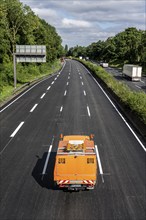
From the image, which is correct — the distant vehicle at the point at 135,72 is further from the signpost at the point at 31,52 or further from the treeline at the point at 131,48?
the treeline at the point at 131,48

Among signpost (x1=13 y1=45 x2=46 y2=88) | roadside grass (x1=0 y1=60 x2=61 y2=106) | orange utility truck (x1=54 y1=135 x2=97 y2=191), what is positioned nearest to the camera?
orange utility truck (x1=54 y1=135 x2=97 y2=191)

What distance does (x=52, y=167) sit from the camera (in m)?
16.2

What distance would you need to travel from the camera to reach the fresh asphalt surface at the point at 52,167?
1194cm

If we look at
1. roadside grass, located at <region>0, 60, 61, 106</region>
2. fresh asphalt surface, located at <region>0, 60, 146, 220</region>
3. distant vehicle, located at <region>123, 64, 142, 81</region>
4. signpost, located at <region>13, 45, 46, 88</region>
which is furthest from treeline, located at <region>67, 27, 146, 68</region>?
fresh asphalt surface, located at <region>0, 60, 146, 220</region>

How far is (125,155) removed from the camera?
18.2m

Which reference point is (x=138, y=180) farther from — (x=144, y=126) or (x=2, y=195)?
(x=144, y=126)

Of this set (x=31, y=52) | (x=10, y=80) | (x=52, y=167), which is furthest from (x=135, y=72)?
(x=52, y=167)

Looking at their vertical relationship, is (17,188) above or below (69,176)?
below

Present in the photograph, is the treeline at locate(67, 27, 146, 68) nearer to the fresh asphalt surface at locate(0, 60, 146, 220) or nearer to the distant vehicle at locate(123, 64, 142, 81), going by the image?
the distant vehicle at locate(123, 64, 142, 81)

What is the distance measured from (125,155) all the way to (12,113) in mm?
14989

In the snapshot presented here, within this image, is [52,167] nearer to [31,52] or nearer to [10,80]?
[31,52]

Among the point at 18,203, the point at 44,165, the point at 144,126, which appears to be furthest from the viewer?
the point at 144,126

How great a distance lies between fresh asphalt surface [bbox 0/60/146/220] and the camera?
11938mm

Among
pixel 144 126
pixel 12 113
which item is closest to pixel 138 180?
pixel 144 126
